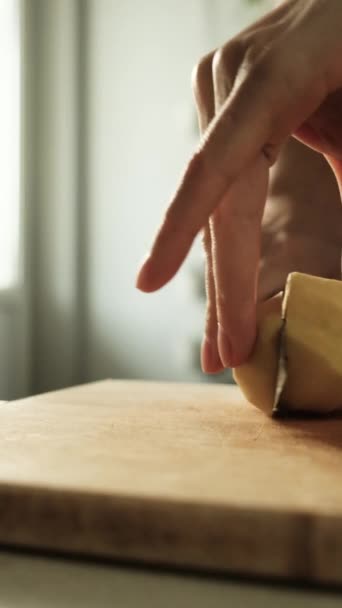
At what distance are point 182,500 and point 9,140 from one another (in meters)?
2.33

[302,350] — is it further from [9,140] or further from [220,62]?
[9,140]

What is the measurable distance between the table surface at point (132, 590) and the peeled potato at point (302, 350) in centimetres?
33

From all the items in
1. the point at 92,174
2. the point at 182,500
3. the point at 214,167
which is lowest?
the point at 92,174

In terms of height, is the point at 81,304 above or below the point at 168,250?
below

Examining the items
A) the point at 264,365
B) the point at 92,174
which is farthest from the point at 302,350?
the point at 92,174

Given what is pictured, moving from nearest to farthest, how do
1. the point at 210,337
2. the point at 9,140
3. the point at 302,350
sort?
the point at 302,350 < the point at 210,337 < the point at 9,140

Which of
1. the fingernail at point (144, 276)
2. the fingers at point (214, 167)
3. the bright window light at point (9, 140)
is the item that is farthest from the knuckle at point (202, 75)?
the bright window light at point (9, 140)

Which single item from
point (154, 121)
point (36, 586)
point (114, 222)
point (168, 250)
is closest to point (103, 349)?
point (114, 222)

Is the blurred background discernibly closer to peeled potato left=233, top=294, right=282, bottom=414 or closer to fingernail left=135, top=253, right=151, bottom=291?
peeled potato left=233, top=294, right=282, bottom=414

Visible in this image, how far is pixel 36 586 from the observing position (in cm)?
34

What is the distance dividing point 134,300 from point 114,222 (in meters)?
0.30

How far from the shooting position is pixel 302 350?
660mm

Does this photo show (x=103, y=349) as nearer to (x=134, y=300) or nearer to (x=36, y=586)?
(x=134, y=300)

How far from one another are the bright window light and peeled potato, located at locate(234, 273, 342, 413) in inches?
75.2
